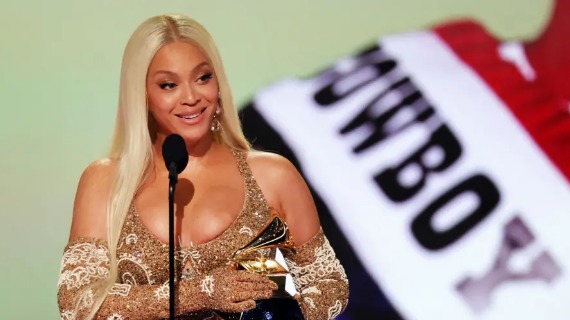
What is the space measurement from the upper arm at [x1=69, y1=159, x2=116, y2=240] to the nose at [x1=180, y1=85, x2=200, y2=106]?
231mm

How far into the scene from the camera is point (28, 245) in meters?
2.64

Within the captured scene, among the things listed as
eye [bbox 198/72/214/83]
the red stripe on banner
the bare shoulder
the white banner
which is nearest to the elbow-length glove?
the bare shoulder

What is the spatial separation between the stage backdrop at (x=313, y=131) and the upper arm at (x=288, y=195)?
0.55 meters

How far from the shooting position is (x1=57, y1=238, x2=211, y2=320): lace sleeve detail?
6.37 feet

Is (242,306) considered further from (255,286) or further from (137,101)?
(137,101)

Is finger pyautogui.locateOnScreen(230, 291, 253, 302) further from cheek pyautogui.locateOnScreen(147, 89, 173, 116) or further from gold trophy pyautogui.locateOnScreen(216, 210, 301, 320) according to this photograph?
cheek pyautogui.locateOnScreen(147, 89, 173, 116)

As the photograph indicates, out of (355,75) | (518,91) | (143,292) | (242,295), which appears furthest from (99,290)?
(518,91)

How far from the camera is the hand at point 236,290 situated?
1.89 m

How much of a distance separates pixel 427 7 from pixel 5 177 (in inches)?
50.3

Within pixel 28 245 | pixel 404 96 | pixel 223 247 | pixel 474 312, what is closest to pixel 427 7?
pixel 404 96

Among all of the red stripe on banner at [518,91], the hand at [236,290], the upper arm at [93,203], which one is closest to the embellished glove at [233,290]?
the hand at [236,290]

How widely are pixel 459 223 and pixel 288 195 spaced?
771 millimetres

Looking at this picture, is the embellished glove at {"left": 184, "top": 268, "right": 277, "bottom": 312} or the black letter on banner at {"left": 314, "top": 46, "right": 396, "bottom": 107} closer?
the embellished glove at {"left": 184, "top": 268, "right": 277, "bottom": 312}

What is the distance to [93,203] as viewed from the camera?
2102 mm
